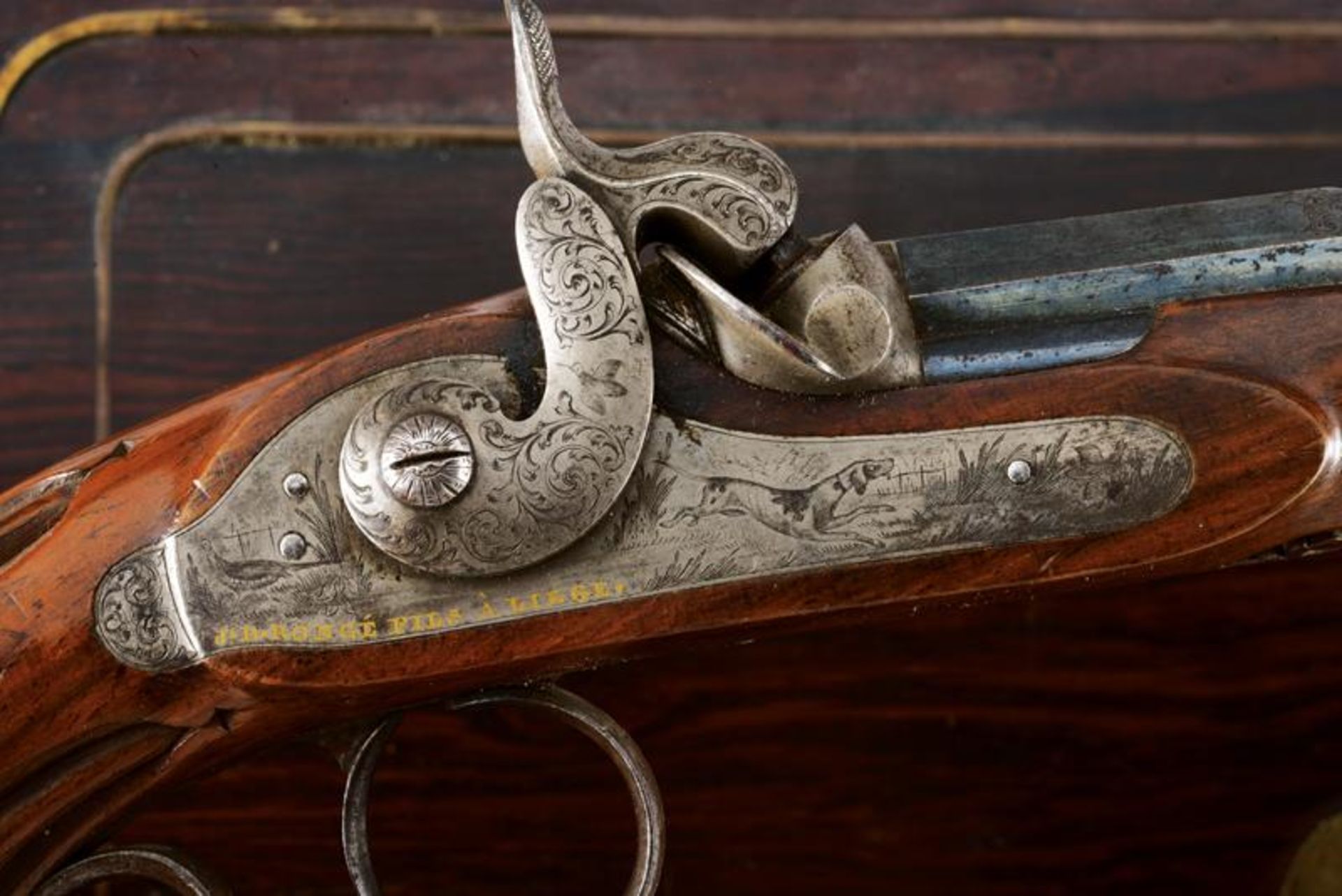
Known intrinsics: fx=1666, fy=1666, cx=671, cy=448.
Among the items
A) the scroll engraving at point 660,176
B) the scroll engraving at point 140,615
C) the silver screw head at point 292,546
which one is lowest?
the scroll engraving at point 140,615

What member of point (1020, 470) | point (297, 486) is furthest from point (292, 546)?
point (1020, 470)

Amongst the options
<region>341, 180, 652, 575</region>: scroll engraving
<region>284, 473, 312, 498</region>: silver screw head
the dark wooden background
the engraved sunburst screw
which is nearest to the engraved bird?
<region>341, 180, 652, 575</region>: scroll engraving

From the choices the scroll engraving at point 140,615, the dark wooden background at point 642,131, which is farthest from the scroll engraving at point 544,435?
the dark wooden background at point 642,131

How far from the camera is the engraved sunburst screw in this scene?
1.72 metres

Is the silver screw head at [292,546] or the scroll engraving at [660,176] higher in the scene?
the scroll engraving at [660,176]

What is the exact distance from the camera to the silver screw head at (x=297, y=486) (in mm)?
1777

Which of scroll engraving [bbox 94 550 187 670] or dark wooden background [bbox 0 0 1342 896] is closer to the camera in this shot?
scroll engraving [bbox 94 550 187 670]

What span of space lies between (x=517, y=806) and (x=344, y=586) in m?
0.96

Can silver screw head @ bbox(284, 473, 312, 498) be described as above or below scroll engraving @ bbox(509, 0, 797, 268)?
below

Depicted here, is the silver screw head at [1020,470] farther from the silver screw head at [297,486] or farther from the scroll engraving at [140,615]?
the scroll engraving at [140,615]

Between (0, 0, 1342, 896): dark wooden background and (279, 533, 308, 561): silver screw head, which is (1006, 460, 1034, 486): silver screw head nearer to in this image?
(279, 533, 308, 561): silver screw head

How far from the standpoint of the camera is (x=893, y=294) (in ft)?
6.01

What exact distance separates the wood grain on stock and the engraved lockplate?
0.02m

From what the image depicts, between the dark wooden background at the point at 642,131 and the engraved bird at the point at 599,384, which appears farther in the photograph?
the dark wooden background at the point at 642,131
